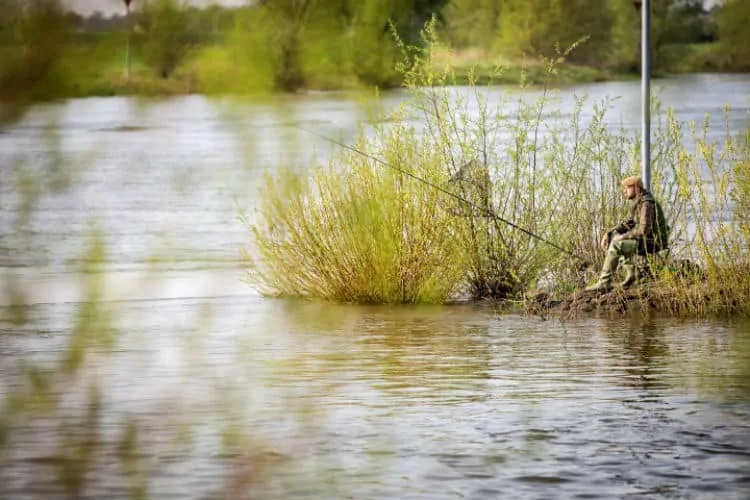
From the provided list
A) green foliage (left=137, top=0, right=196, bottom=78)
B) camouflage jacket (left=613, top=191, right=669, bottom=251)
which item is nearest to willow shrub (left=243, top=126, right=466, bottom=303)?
camouflage jacket (left=613, top=191, right=669, bottom=251)

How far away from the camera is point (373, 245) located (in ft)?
48.0

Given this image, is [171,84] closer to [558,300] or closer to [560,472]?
[560,472]

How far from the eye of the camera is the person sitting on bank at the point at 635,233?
13.6 metres

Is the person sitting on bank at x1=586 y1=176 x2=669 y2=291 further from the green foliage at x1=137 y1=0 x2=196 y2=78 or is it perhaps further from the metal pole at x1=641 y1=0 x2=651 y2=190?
the green foliage at x1=137 y1=0 x2=196 y2=78

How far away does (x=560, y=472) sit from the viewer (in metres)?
8.22

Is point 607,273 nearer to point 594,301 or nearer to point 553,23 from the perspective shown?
point 594,301

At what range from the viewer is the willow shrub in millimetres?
15000

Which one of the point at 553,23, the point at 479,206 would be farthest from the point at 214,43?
the point at 553,23

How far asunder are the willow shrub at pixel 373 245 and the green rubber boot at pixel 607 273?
1525mm

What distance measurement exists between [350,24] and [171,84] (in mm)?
247

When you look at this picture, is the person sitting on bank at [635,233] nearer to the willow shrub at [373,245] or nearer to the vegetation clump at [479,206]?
the vegetation clump at [479,206]

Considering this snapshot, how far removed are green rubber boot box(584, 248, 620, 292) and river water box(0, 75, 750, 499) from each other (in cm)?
31

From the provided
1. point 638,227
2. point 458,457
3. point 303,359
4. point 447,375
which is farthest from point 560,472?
point 638,227

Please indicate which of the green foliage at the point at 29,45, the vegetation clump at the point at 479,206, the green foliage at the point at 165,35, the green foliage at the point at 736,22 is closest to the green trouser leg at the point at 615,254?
the vegetation clump at the point at 479,206
